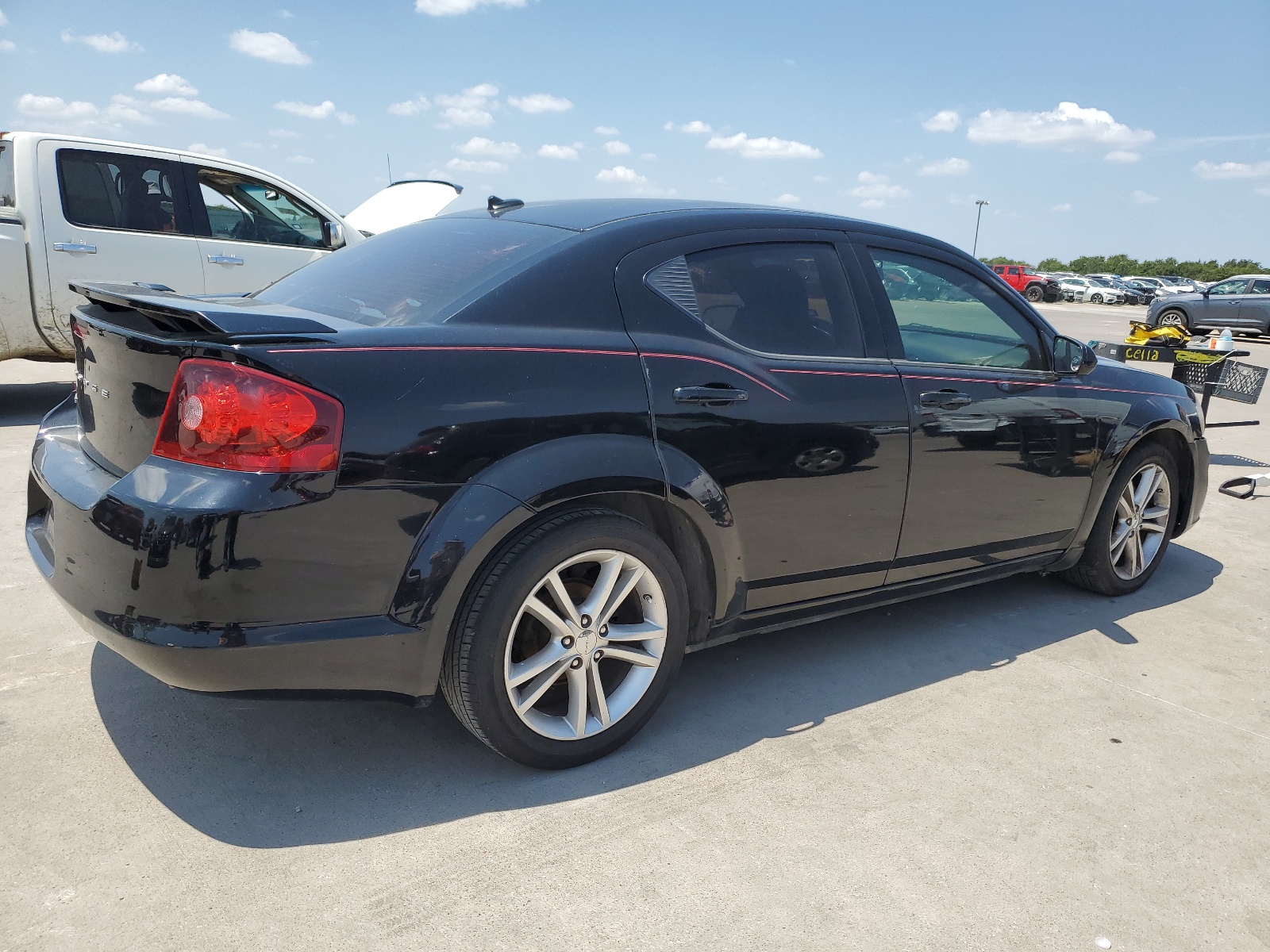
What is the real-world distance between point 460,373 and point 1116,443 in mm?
2939

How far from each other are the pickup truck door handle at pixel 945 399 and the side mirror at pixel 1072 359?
65 cm

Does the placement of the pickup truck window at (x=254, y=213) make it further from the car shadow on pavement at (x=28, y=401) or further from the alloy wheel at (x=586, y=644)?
the alloy wheel at (x=586, y=644)

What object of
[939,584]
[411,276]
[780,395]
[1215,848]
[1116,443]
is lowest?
[1215,848]

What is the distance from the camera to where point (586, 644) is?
270 cm

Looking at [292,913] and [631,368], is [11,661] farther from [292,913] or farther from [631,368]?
[631,368]

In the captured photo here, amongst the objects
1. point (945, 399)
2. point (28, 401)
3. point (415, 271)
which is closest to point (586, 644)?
point (415, 271)

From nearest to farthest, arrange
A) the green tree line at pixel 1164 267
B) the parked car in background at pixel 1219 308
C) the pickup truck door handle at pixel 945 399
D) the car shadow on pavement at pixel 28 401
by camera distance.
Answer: the pickup truck door handle at pixel 945 399, the car shadow on pavement at pixel 28 401, the parked car in background at pixel 1219 308, the green tree line at pixel 1164 267

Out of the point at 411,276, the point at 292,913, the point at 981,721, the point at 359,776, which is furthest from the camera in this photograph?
the point at 981,721

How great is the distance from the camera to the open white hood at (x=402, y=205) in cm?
952

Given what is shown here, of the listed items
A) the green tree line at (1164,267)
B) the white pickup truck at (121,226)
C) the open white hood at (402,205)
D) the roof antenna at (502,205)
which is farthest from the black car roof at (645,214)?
the green tree line at (1164,267)

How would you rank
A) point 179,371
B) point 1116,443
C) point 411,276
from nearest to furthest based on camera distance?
point 179,371
point 411,276
point 1116,443

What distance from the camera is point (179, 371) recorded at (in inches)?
90.1

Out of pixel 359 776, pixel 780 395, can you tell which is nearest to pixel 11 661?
pixel 359 776

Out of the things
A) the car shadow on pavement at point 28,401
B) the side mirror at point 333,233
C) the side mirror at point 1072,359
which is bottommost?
the car shadow on pavement at point 28,401
